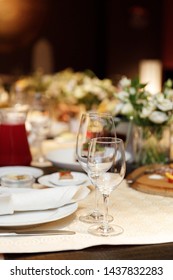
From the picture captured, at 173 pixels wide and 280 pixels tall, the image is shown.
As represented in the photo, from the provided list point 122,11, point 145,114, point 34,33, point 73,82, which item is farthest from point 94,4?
point 145,114

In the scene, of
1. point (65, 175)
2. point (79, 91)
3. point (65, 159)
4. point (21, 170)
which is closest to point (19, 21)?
point (79, 91)

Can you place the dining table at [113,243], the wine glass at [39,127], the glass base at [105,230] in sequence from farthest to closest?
the wine glass at [39,127] < the glass base at [105,230] < the dining table at [113,243]

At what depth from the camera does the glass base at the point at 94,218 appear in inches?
50.4

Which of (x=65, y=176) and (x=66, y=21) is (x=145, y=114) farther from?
(x=66, y=21)

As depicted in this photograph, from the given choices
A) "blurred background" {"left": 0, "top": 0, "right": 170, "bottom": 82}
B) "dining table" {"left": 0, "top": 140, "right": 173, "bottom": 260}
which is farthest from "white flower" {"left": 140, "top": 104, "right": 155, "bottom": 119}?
"blurred background" {"left": 0, "top": 0, "right": 170, "bottom": 82}

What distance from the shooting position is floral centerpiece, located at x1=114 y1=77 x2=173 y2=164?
73.4 inches

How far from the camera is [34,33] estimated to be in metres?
7.13

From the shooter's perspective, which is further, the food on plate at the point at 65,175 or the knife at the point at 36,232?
the food on plate at the point at 65,175

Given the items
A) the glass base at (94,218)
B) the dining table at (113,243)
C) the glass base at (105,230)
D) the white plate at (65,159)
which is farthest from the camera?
the white plate at (65,159)

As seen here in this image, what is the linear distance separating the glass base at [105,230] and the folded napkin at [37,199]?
0.11 metres

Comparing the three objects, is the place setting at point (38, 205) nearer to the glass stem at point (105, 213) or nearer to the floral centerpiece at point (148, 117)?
the glass stem at point (105, 213)

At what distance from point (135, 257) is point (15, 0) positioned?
636 centimetres

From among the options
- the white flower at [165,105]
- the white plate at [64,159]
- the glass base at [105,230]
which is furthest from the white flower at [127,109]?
the glass base at [105,230]

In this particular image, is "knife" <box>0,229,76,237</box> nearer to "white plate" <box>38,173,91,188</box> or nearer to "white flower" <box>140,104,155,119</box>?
"white plate" <box>38,173,91,188</box>
